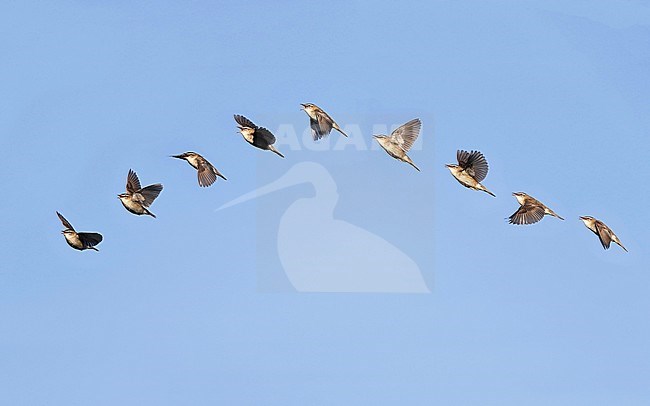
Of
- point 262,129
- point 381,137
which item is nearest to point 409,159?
point 381,137

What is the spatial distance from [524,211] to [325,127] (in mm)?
1555

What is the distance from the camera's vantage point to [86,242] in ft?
35.8

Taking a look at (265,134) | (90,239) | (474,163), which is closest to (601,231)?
(474,163)

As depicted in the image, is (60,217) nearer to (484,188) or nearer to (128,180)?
(128,180)

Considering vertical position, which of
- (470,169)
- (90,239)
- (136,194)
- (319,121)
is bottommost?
(90,239)

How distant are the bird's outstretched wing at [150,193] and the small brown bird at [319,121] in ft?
3.91

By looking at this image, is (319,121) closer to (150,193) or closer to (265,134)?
(265,134)

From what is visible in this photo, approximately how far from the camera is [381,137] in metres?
10.8

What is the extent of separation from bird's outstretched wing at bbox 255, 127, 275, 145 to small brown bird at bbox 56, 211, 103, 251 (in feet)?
4.57

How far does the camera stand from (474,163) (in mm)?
10625

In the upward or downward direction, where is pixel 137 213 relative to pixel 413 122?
downward

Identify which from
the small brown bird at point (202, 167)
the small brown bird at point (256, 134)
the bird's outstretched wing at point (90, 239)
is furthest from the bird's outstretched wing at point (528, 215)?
the bird's outstretched wing at point (90, 239)

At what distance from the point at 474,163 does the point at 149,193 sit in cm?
236

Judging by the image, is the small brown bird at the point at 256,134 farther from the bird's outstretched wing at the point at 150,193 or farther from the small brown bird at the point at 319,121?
the bird's outstretched wing at the point at 150,193
